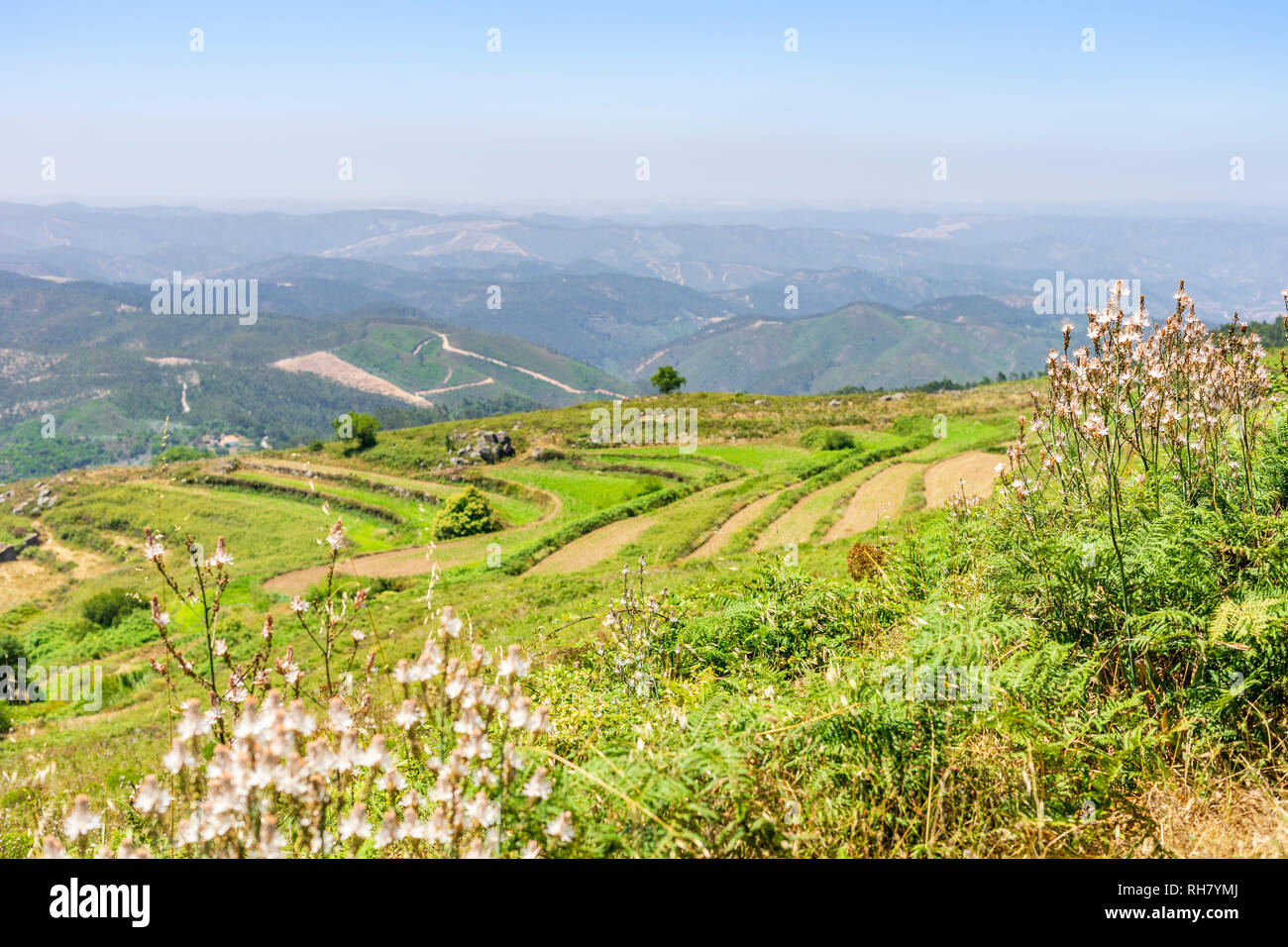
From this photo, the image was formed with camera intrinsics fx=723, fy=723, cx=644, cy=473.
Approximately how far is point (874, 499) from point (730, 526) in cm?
667

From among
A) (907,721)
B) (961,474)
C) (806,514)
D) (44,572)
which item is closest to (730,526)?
(806,514)

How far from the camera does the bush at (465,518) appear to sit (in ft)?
161

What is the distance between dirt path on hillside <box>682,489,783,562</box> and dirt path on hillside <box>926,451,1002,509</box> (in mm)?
8036

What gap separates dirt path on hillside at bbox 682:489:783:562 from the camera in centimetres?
3105

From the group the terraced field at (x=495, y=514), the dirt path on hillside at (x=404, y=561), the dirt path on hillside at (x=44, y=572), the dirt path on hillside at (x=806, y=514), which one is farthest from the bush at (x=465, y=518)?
the dirt path on hillside at (x=44, y=572)

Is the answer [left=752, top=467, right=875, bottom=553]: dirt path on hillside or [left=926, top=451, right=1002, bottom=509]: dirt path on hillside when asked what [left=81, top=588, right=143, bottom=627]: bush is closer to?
[left=752, top=467, right=875, bottom=553]: dirt path on hillside

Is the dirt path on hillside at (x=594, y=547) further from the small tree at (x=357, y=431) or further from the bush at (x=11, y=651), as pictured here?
the small tree at (x=357, y=431)

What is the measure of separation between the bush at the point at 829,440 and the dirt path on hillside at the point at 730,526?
48.1 feet

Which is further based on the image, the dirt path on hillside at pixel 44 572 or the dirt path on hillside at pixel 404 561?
the dirt path on hillside at pixel 44 572

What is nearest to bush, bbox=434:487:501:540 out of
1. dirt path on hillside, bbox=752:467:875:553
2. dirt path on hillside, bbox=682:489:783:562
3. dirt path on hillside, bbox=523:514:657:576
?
dirt path on hillside, bbox=523:514:657:576

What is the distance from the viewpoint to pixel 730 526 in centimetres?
3450

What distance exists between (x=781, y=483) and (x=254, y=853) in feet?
133
